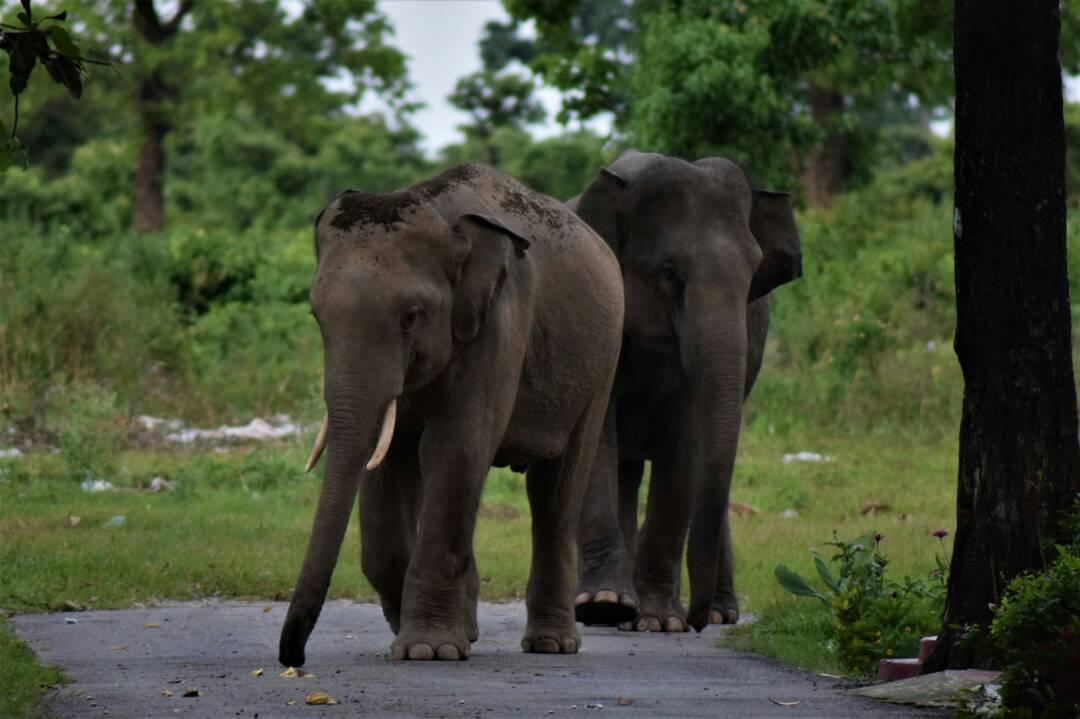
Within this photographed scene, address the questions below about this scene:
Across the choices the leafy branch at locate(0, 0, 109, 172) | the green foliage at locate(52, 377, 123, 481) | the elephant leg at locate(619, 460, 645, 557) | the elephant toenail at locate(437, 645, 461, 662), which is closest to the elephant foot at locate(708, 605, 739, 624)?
the elephant leg at locate(619, 460, 645, 557)

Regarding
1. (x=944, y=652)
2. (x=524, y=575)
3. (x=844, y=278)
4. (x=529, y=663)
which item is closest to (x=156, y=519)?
(x=524, y=575)

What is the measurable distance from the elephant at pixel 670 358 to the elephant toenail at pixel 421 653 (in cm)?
205

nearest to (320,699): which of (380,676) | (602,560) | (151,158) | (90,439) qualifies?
(380,676)

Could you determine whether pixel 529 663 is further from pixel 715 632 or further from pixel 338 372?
pixel 715 632

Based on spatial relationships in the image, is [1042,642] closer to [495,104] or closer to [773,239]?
[773,239]

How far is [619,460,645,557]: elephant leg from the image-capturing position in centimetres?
1270

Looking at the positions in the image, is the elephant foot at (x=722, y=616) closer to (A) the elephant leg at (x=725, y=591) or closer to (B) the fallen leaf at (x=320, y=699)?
(A) the elephant leg at (x=725, y=591)

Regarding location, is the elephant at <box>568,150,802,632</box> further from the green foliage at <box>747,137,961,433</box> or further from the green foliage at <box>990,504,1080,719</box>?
the green foliage at <box>747,137,961,433</box>

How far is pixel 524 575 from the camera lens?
46.0 ft

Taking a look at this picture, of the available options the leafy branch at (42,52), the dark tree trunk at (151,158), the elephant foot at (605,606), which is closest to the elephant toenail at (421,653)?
the elephant foot at (605,606)

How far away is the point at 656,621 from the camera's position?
11703mm

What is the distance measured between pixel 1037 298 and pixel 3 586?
6551mm

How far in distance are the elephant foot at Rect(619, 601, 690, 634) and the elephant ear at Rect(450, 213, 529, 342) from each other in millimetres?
2870

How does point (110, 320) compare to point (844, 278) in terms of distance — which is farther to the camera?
point (844, 278)
